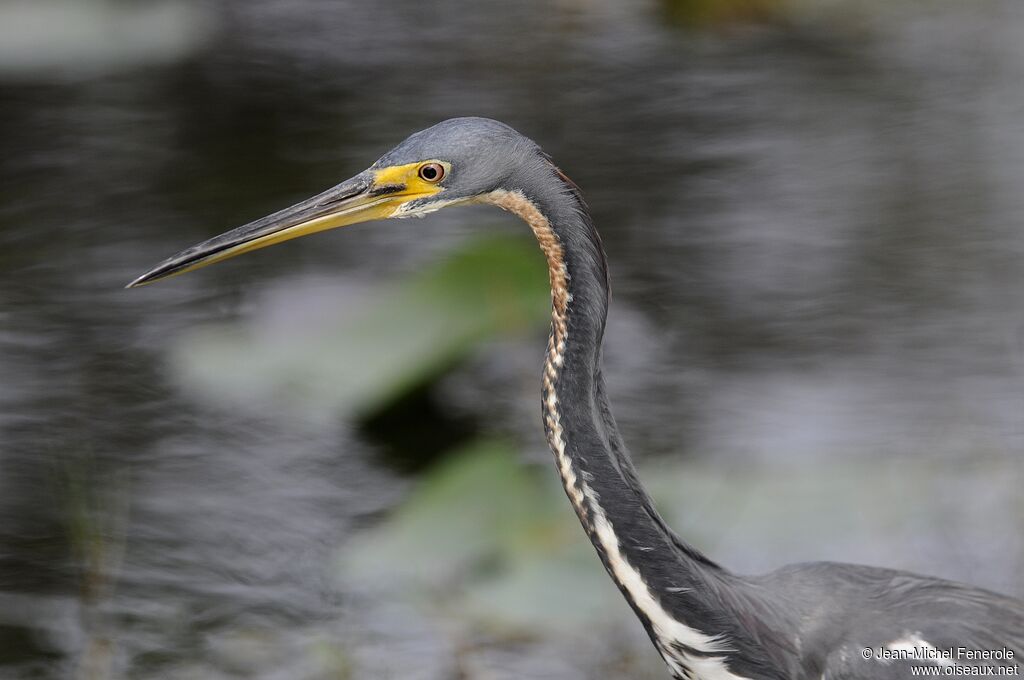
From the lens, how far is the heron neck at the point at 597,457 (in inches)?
124

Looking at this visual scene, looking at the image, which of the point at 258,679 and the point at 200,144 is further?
the point at 200,144

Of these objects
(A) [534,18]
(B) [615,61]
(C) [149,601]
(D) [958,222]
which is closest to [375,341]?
(C) [149,601]

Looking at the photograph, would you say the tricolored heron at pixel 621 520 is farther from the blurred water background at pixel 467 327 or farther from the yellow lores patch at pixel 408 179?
the blurred water background at pixel 467 327

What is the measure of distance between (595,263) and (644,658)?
1572 millimetres

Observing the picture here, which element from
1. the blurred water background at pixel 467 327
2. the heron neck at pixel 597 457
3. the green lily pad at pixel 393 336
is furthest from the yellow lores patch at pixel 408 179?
the green lily pad at pixel 393 336

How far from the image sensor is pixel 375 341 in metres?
5.20

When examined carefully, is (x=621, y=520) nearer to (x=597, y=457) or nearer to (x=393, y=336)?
(x=597, y=457)

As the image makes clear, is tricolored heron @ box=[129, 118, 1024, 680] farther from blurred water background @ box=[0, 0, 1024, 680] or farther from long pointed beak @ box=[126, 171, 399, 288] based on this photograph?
blurred water background @ box=[0, 0, 1024, 680]

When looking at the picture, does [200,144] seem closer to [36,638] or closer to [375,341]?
[375,341]

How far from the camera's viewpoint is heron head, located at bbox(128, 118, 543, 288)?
3.20 m

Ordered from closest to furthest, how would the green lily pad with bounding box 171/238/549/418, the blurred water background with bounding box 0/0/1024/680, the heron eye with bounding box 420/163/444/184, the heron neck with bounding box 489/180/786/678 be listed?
the heron neck with bounding box 489/180/786/678, the heron eye with bounding box 420/163/444/184, the blurred water background with bounding box 0/0/1024/680, the green lily pad with bounding box 171/238/549/418

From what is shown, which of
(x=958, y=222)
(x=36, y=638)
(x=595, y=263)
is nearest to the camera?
(x=595, y=263)

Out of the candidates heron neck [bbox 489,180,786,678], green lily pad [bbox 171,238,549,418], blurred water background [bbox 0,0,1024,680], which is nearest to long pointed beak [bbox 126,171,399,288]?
heron neck [bbox 489,180,786,678]

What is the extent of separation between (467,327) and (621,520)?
1.99m
